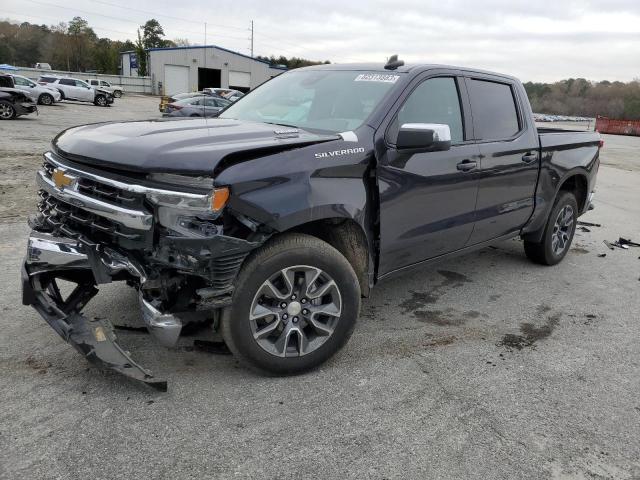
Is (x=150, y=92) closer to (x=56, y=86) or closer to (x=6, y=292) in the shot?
(x=56, y=86)

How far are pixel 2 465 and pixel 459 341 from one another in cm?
287

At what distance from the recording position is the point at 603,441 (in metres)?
2.76

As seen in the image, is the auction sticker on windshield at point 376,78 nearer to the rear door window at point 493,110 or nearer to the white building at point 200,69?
the rear door window at point 493,110

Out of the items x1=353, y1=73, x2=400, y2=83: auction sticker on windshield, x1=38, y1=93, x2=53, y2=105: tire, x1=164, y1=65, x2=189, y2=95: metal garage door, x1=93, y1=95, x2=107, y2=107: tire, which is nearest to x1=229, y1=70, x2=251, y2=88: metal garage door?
x1=164, y1=65, x2=189, y2=95: metal garage door

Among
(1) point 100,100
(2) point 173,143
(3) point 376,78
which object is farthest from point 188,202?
(1) point 100,100

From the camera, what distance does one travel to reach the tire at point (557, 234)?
5555 mm

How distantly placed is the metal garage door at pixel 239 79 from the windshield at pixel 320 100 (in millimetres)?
56321

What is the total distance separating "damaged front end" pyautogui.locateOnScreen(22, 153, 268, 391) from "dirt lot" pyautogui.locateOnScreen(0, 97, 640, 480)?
1.08 ft

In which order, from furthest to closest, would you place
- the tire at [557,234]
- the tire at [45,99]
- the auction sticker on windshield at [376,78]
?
the tire at [45,99] → the tire at [557,234] → the auction sticker on windshield at [376,78]

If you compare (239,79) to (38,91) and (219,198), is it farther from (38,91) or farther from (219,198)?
(219,198)

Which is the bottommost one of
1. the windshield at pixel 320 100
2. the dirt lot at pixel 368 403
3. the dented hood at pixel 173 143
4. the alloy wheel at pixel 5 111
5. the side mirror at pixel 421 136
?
the dirt lot at pixel 368 403

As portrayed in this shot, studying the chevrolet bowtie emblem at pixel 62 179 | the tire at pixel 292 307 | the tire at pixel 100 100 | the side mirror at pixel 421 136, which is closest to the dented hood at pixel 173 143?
the chevrolet bowtie emblem at pixel 62 179

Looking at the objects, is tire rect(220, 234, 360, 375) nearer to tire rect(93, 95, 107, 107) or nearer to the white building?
tire rect(93, 95, 107, 107)

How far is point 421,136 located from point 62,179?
7.01 ft
